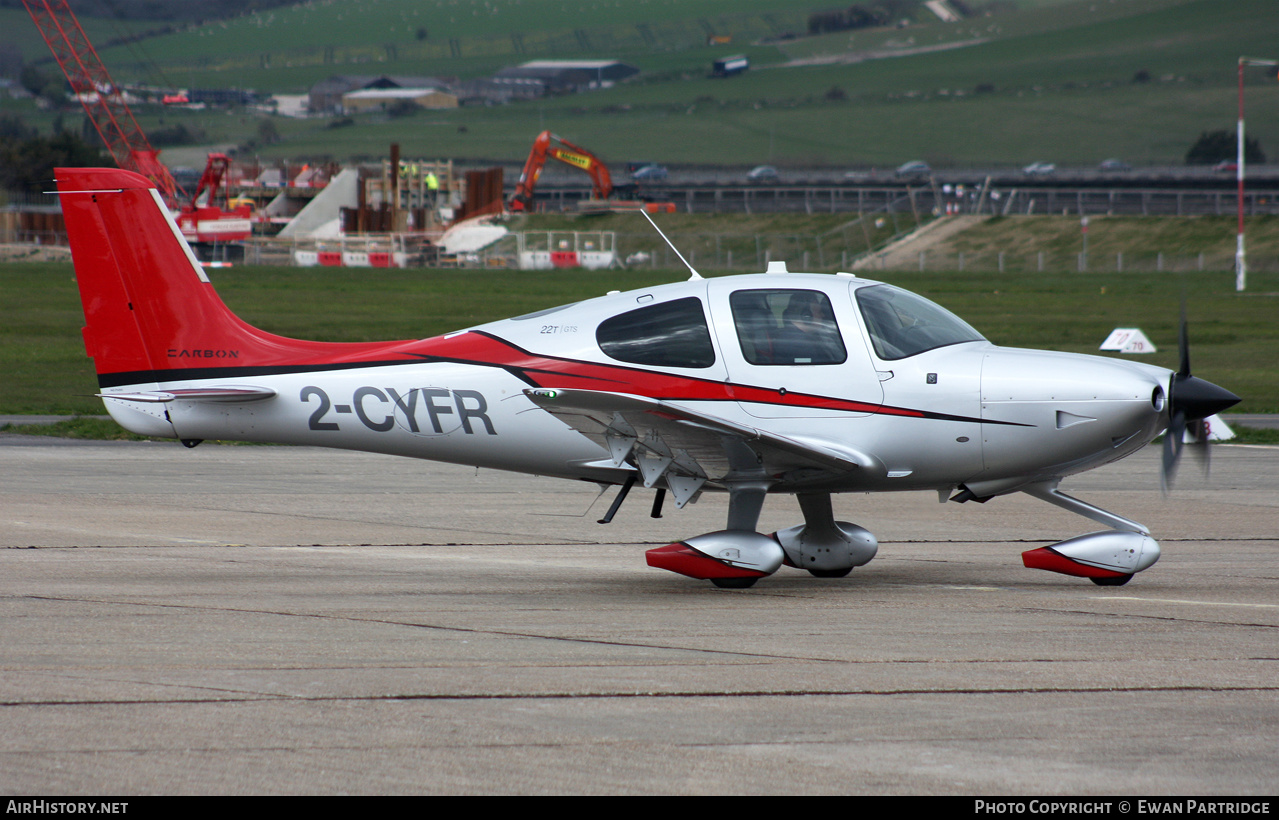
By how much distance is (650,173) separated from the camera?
137000 mm

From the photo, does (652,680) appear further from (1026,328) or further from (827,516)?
(1026,328)

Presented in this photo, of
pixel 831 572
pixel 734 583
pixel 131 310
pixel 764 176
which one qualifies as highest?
pixel 764 176

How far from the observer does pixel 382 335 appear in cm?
3394

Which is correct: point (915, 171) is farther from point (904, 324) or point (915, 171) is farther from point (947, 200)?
point (904, 324)

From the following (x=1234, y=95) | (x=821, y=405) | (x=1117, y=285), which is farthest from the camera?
(x=1234, y=95)

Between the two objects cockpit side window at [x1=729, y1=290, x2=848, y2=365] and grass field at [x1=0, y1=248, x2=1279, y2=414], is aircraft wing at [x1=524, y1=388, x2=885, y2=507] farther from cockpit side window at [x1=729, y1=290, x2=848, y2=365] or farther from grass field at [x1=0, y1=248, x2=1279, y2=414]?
grass field at [x1=0, y1=248, x2=1279, y2=414]

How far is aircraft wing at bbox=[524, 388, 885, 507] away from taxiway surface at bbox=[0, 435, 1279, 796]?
2.94 ft

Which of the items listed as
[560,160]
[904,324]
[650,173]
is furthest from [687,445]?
[650,173]

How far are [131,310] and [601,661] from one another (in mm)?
5715

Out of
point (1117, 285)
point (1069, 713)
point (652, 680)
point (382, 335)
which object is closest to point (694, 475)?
point (652, 680)

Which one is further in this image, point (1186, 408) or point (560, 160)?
point (560, 160)

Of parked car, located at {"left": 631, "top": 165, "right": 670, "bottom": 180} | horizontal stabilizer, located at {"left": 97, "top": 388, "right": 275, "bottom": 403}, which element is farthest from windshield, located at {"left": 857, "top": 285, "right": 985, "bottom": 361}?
parked car, located at {"left": 631, "top": 165, "right": 670, "bottom": 180}

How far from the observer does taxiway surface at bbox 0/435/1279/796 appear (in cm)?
560
